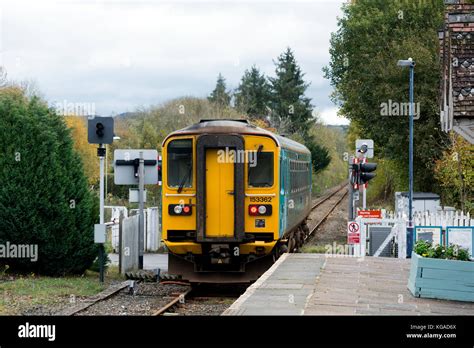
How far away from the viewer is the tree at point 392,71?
36.2 meters

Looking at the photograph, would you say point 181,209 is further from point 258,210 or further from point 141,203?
point 141,203

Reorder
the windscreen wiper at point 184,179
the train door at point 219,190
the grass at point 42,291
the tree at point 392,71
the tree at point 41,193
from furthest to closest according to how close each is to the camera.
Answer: the tree at point 392,71 < the tree at point 41,193 < the windscreen wiper at point 184,179 < the train door at point 219,190 < the grass at point 42,291

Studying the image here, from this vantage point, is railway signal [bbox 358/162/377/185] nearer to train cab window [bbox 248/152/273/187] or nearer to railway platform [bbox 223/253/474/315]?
railway platform [bbox 223/253/474/315]

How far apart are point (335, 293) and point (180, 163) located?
5.33m

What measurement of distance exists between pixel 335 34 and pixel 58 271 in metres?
32.2

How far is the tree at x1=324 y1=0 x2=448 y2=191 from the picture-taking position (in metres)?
36.2

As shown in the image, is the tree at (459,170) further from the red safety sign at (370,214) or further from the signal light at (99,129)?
the signal light at (99,129)

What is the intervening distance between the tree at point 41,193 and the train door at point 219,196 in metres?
3.37

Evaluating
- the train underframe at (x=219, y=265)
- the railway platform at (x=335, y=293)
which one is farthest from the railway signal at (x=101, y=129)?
the railway platform at (x=335, y=293)

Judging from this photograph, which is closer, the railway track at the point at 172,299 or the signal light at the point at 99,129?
the railway track at the point at 172,299

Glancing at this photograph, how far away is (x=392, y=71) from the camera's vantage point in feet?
120

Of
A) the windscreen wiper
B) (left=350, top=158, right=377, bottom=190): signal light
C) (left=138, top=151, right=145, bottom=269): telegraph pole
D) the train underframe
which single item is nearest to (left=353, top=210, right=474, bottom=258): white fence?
(left=350, top=158, right=377, bottom=190): signal light

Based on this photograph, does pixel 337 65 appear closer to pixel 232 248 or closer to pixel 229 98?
pixel 232 248

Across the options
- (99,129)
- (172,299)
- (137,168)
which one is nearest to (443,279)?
(172,299)
